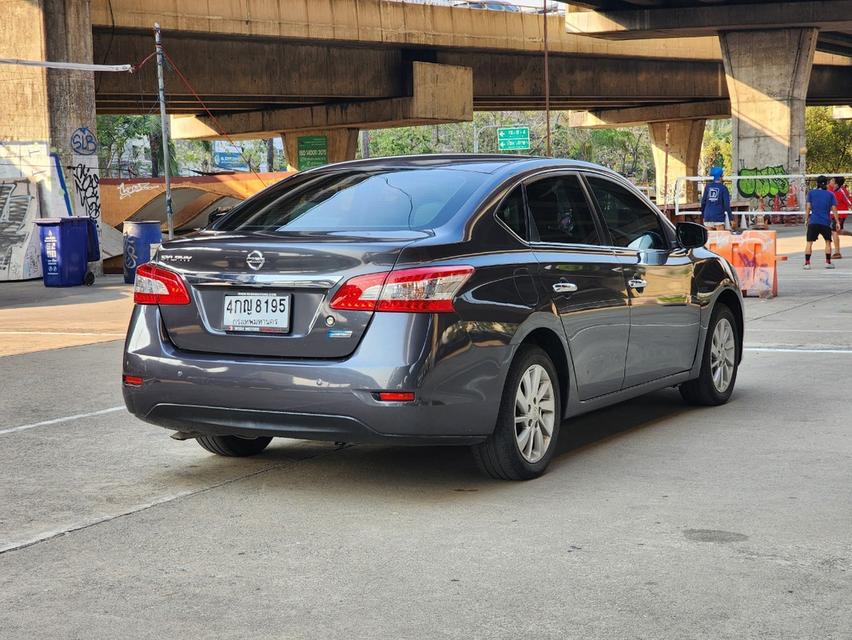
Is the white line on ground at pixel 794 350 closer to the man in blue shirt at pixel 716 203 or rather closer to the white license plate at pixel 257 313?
the white license plate at pixel 257 313

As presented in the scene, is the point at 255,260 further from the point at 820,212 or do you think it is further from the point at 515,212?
the point at 820,212

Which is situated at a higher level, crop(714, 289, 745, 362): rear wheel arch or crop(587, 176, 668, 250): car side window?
crop(587, 176, 668, 250): car side window

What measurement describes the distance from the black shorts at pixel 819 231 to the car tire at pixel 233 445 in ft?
52.8

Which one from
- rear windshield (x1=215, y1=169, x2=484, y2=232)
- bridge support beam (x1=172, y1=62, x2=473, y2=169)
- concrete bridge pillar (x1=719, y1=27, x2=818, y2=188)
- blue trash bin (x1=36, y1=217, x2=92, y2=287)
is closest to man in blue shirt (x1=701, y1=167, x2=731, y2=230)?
blue trash bin (x1=36, y1=217, x2=92, y2=287)

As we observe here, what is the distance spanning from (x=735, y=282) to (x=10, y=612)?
18.5 ft

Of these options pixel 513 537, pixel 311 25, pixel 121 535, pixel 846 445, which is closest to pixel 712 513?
pixel 513 537

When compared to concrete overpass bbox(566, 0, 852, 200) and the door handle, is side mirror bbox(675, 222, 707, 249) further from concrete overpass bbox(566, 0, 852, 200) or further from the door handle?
concrete overpass bbox(566, 0, 852, 200)

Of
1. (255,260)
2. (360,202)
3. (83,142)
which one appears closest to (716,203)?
(83,142)

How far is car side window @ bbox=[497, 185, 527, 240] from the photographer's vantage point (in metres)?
6.41

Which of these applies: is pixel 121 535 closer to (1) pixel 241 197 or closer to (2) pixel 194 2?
(1) pixel 241 197

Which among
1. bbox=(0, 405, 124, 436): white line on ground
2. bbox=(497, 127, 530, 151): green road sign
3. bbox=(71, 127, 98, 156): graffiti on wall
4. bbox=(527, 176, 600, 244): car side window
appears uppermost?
bbox=(497, 127, 530, 151): green road sign

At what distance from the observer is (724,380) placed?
8578 mm

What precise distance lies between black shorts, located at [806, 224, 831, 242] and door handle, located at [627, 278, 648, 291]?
14.8 m

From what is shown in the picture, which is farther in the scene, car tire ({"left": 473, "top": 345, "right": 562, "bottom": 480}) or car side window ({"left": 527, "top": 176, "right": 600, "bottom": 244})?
car side window ({"left": 527, "top": 176, "right": 600, "bottom": 244})
